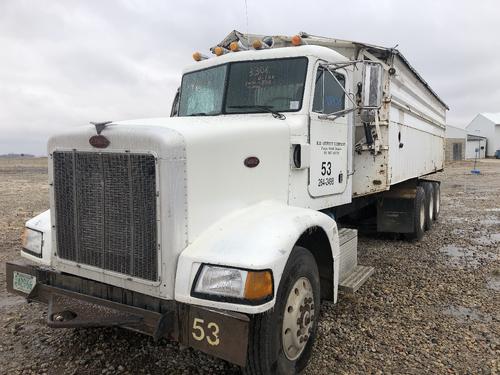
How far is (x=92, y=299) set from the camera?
9.89ft

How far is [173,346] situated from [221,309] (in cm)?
140

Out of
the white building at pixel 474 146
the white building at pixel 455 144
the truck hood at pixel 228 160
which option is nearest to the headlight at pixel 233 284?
the truck hood at pixel 228 160

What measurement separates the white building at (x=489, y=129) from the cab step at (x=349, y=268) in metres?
60.0

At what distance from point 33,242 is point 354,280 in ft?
9.75

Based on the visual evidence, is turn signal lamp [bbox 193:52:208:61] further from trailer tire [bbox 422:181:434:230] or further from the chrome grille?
trailer tire [bbox 422:181:434:230]

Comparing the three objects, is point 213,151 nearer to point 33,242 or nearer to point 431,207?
point 33,242

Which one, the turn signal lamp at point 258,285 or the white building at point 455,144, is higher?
the white building at point 455,144

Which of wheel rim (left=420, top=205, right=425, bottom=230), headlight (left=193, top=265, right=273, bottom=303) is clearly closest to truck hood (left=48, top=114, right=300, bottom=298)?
headlight (left=193, top=265, right=273, bottom=303)

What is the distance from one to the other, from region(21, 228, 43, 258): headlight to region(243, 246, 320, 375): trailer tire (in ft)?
6.35

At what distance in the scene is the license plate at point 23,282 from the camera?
337 cm

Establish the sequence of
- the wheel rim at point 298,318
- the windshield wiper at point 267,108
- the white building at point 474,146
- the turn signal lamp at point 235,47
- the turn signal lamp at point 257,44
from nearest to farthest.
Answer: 1. the wheel rim at point 298,318
2. the windshield wiper at point 267,108
3. the turn signal lamp at point 257,44
4. the turn signal lamp at point 235,47
5. the white building at point 474,146

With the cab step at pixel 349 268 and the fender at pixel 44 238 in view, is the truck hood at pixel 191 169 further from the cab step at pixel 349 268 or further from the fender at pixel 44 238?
the cab step at pixel 349 268

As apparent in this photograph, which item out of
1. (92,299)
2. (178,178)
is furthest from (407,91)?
(92,299)

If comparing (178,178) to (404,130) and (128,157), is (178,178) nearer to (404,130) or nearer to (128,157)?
(128,157)
